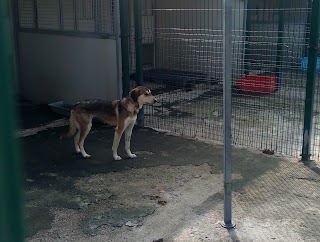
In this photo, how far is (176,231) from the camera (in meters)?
3.90

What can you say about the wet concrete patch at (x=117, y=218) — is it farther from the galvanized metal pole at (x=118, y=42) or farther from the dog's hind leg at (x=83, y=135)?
the galvanized metal pole at (x=118, y=42)

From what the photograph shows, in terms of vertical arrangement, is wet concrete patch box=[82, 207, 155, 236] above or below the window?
below

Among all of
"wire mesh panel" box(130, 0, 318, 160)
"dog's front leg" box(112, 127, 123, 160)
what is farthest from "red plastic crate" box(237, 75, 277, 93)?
"dog's front leg" box(112, 127, 123, 160)

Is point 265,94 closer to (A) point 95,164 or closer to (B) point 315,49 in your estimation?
(B) point 315,49

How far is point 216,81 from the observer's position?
8469mm

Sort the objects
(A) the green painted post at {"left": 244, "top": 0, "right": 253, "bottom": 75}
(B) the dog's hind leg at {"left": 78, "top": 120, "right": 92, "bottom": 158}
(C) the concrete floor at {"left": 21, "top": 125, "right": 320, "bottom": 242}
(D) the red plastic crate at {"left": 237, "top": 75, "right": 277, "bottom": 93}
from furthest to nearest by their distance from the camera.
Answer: (A) the green painted post at {"left": 244, "top": 0, "right": 253, "bottom": 75} → (D) the red plastic crate at {"left": 237, "top": 75, "right": 277, "bottom": 93} → (B) the dog's hind leg at {"left": 78, "top": 120, "right": 92, "bottom": 158} → (C) the concrete floor at {"left": 21, "top": 125, "right": 320, "bottom": 242}

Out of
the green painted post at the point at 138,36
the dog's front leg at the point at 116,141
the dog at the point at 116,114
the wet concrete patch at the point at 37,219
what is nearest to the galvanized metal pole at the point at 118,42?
the green painted post at the point at 138,36

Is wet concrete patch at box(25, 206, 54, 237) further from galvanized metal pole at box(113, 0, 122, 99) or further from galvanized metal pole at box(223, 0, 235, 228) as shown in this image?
galvanized metal pole at box(113, 0, 122, 99)

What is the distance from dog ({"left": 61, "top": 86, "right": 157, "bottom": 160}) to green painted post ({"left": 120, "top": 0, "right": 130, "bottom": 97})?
53.3 inches

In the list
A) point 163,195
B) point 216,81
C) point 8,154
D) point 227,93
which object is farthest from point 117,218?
point 216,81

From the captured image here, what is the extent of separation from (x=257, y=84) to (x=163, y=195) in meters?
4.46

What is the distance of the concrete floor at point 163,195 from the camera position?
3.89 metres

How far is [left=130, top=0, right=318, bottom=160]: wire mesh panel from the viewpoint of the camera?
692 cm

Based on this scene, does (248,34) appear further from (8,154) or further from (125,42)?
(8,154)
